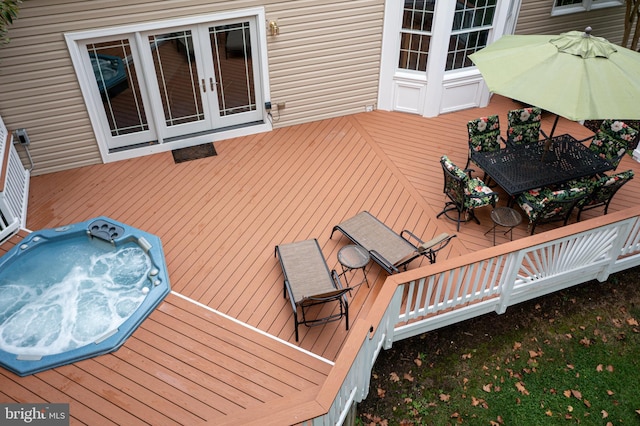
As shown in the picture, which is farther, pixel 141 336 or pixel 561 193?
pixel 561 193

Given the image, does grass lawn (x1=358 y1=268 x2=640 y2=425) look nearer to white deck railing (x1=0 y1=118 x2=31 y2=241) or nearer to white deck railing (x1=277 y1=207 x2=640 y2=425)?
white deck railing (x1=277 y1=207 x2=640 y2=425)

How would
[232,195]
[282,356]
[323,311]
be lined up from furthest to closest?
[232,195]
[323,311]
[282,356]

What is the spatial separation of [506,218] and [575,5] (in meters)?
5.61

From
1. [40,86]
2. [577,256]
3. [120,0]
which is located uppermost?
[120,0]

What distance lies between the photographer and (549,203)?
6508 millimetres

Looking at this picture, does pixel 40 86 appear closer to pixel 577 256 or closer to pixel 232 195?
pixel 232 195

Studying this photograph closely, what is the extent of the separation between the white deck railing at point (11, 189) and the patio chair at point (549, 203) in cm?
685

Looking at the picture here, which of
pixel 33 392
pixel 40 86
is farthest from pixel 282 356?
pixel 40 86

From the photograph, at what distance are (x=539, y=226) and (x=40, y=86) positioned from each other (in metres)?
7.39

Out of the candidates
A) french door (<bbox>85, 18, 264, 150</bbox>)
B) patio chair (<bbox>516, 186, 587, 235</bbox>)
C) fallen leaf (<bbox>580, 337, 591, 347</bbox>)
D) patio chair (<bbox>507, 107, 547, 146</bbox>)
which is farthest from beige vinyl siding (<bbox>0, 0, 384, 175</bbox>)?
fallen leaf (<bbox>580, 337, 591, 347</bbox>)

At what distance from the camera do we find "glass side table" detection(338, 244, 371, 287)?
602cm

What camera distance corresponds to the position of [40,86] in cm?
734

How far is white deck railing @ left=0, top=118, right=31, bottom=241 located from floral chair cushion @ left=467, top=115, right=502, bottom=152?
6457 mm

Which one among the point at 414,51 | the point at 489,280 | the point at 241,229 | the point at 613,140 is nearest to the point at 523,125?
the point at 613,140
